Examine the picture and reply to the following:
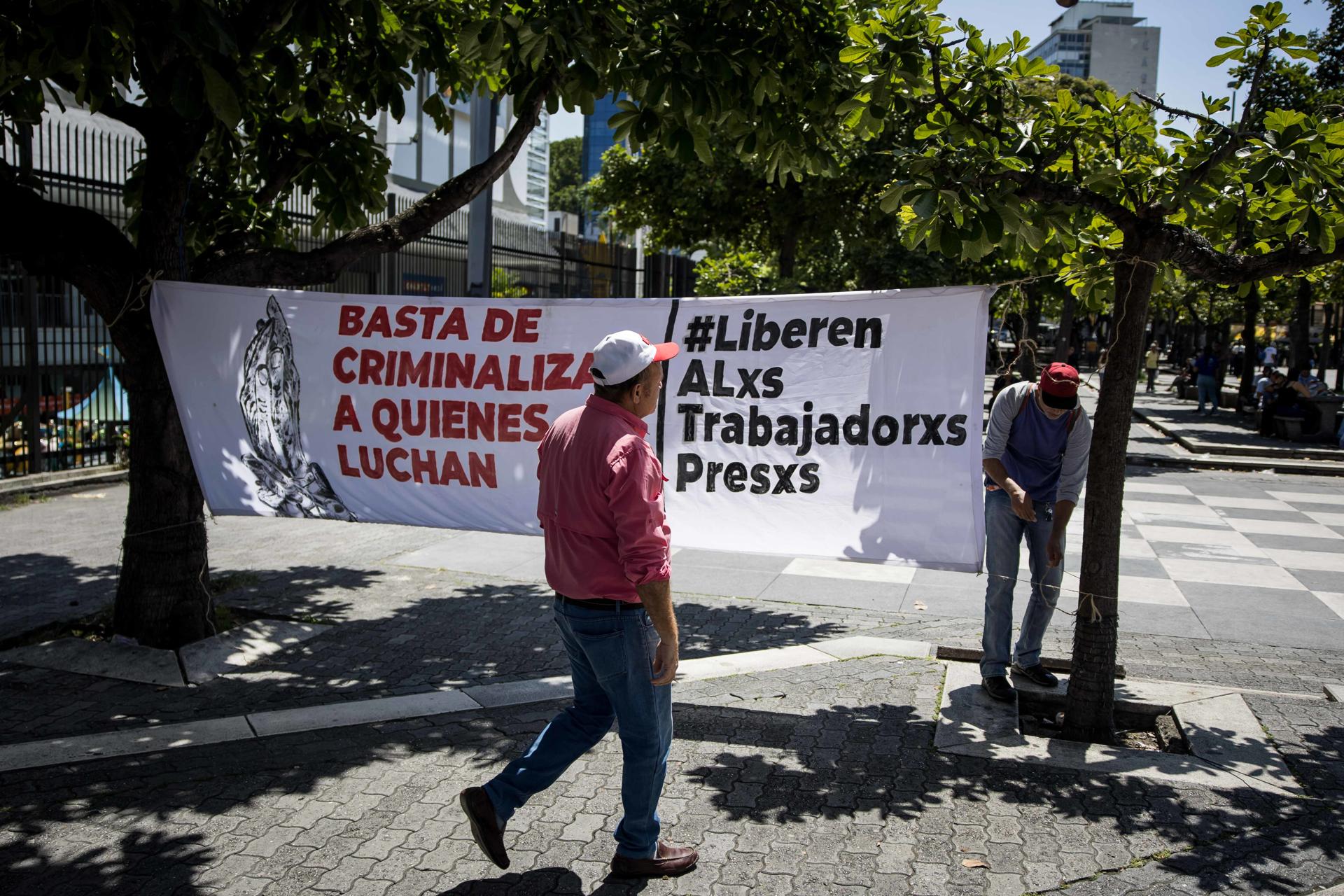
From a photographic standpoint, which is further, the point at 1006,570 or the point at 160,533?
the point at 160,533

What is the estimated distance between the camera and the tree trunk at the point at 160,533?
637 centimetres

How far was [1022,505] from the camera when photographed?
5395 mm

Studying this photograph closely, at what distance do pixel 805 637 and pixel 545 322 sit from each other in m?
2.64

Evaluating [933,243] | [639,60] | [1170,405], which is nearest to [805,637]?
[933,243]

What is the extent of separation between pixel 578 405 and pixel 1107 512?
2.68 meters

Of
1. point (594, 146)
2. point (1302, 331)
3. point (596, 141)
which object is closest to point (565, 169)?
point (594, 146)

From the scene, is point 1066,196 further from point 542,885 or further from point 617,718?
point 542,885

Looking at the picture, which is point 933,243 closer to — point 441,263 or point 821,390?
point 821,390

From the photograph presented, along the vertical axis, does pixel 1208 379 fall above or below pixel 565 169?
below

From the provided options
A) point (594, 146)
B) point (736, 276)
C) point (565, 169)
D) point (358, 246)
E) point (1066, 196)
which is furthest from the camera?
point (594, 146)

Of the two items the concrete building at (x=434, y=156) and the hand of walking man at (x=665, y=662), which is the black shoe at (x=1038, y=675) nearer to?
the hand of walking man at (x=665, y=662)

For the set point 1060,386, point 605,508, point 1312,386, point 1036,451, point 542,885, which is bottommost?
point 542,885

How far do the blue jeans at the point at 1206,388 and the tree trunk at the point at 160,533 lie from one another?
2552 cm

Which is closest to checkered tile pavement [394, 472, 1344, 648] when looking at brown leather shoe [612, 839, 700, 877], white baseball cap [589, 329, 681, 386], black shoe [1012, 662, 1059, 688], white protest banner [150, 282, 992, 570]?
black shoe [1012, 662, 1059, 688]
